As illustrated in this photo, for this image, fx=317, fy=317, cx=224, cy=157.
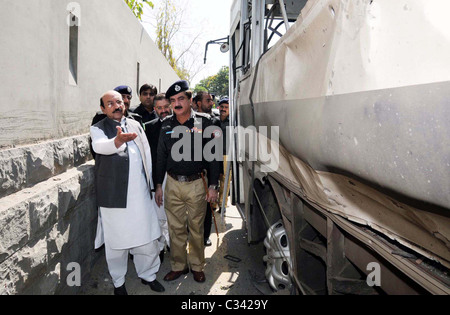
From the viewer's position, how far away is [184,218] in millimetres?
3346

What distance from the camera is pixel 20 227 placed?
194cm

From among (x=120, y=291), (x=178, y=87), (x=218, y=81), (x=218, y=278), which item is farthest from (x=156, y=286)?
(x=218, y=81)

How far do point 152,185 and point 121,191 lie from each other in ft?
1.83

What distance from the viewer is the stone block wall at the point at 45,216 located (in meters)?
1.89

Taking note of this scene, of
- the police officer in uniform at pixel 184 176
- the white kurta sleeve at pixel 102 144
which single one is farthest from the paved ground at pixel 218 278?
the white kurta sleeve at pixel 102 144

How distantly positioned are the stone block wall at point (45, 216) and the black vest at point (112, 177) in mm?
228

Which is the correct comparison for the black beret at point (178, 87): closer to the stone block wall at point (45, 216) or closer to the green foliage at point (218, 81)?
the stone block wall at point (45, 216)

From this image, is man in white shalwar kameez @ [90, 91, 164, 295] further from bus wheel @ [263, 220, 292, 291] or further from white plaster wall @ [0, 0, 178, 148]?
bus wheel @ [263, 220, 292, 291]

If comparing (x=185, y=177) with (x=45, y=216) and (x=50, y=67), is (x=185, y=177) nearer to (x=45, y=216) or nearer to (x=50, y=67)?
(x=45, y=216)

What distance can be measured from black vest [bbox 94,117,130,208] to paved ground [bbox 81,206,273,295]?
93 cm

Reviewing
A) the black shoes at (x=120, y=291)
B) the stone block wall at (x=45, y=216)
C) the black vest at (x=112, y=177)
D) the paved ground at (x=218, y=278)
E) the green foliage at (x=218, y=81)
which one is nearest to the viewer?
the stone block wall at (x=45, y=216)
